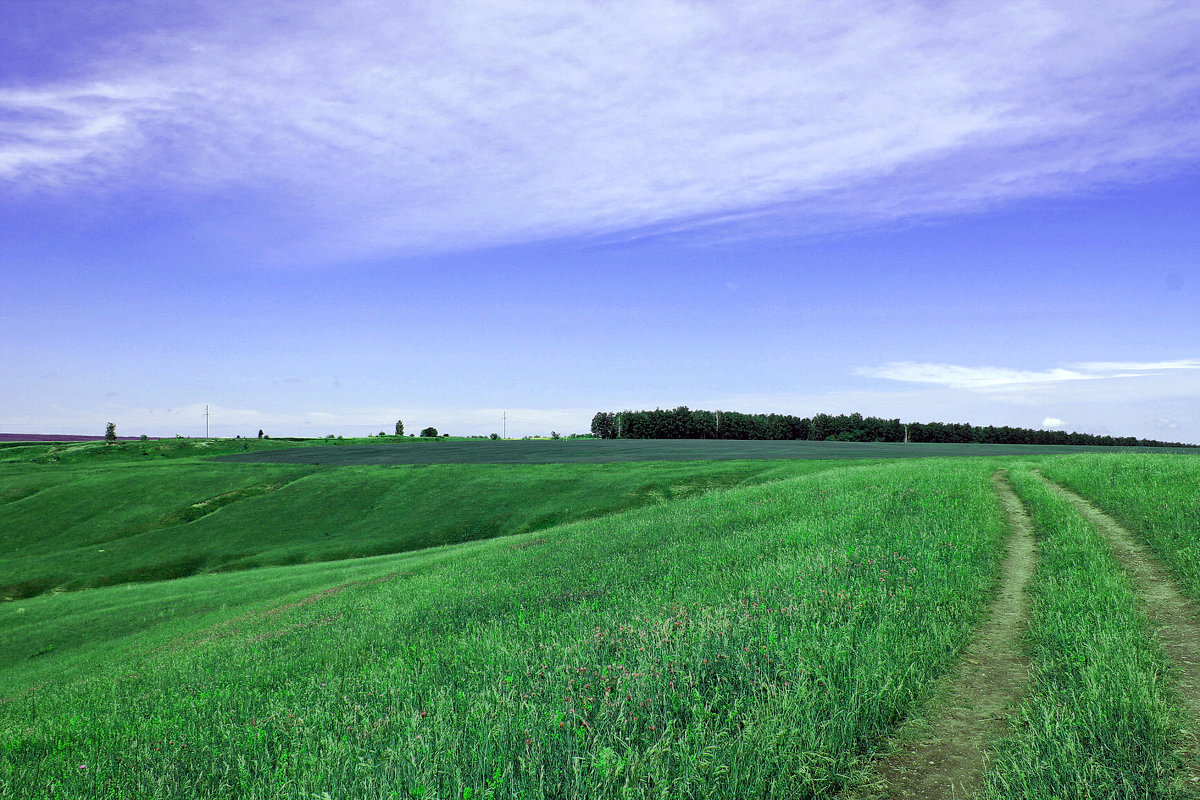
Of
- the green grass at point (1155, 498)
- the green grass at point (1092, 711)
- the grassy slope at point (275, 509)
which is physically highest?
the green grass at point (1155, 498)

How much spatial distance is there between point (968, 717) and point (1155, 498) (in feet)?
56.8

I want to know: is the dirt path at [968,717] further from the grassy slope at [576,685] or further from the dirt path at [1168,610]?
the dirt path at [1168,610]

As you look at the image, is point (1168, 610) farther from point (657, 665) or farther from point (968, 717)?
point (657, 665)

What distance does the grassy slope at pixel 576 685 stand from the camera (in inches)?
227

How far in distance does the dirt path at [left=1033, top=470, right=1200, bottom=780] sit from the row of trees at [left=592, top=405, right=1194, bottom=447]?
150 meters

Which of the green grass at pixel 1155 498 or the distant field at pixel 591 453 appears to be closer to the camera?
the green grass at pixel 1155 498

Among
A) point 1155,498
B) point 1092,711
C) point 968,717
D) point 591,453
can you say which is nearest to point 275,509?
point 591,453

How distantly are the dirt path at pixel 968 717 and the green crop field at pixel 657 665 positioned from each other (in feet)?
0.50

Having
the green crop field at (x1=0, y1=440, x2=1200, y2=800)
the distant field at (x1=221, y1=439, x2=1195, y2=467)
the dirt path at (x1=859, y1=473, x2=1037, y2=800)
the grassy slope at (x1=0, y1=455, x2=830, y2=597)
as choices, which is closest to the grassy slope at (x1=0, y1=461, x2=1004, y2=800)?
the green crop field at (x1=0, y1=440, x2=1200, y2=800)

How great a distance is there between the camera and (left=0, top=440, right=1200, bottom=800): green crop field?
5766 mm

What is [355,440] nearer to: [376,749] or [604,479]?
[604,479]

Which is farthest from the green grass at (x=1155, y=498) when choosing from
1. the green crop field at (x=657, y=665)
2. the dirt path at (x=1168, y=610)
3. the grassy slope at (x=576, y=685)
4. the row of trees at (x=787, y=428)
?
the row of trees at (x=787, y=428)

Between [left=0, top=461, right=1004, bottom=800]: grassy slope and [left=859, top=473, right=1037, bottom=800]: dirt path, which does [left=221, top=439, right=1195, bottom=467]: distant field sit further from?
[left=859, top=473, right=1037, bottom=800]: dirt path

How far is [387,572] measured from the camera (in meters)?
28.3
